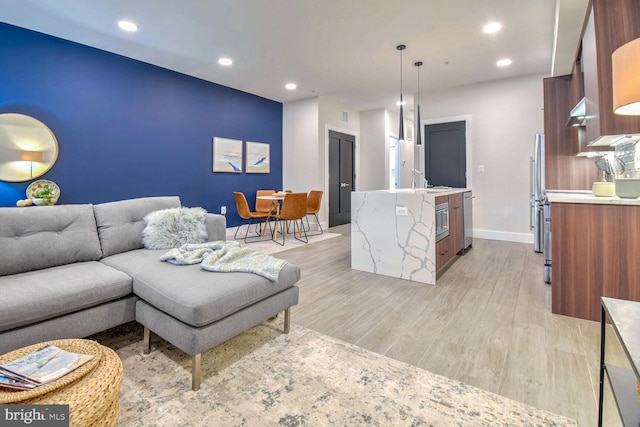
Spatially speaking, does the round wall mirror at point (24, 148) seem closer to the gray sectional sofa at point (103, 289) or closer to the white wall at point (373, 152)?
the gray sectional sofa at point (103, 289)

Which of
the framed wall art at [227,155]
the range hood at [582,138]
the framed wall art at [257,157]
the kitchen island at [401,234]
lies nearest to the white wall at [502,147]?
the range hood at [582,138]

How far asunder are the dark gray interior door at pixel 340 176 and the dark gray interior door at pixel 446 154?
6.32 ft

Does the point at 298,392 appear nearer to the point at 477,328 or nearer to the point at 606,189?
the point at 477,328

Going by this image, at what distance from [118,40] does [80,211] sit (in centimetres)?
260

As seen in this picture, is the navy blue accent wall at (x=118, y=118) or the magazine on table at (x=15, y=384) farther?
the navy blue accent wall at (x=118, y=118)

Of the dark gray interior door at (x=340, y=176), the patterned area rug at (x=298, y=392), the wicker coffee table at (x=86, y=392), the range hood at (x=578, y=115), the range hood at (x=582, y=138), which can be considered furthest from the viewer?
the dark gray interior door at (x=340, y=176)

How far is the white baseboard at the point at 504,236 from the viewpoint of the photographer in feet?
16.3

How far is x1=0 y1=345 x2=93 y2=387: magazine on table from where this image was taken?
1043 millimetres

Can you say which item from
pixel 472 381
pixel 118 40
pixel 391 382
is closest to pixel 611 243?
pixel 472 381

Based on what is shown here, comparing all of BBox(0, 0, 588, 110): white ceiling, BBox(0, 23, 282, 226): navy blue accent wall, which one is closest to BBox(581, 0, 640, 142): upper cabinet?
BBox(0, 0, 588, 110): white ceiling

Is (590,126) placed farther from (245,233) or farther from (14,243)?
(245,233)

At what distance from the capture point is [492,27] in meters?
3.46

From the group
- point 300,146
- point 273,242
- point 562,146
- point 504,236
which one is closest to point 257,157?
point 300,146

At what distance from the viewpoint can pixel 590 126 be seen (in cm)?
242
